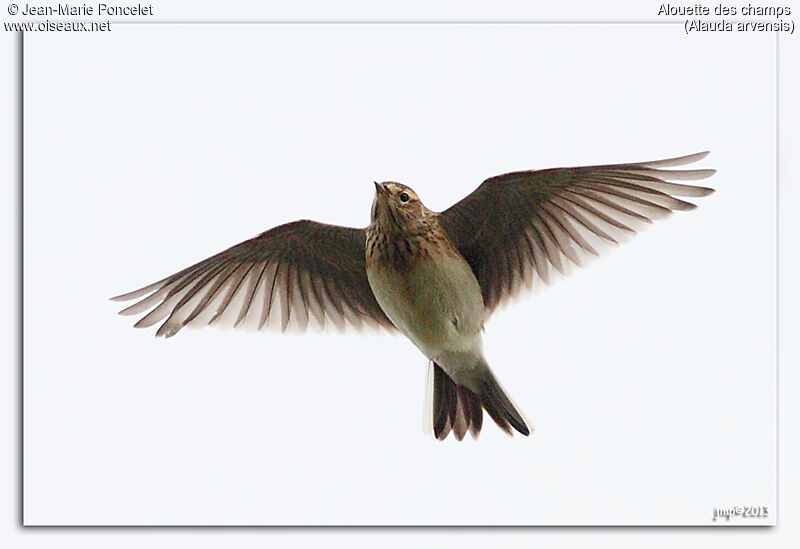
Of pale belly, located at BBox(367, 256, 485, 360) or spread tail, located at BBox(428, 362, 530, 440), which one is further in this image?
spread tail, located at BBox(428, 362, 530, 440)

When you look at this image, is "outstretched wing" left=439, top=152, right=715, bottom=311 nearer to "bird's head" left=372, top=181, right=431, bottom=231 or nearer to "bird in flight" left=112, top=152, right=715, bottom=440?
"bird in flight" left=112, top=152, right=715, bottom=440

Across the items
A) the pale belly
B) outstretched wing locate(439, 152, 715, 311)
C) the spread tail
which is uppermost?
outstretched wing locate(439, 152, 715, 311)

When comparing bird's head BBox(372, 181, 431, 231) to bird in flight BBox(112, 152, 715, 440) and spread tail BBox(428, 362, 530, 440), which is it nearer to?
bird in flight BBox(112, 152, 715, 440)

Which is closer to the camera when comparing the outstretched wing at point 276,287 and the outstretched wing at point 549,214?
the outstretched wing at point 549,214

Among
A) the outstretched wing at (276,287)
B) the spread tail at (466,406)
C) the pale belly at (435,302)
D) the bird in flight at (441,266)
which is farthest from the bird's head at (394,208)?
the spread tail at (466,406)

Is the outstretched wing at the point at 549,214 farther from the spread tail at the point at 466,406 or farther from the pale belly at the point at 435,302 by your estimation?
the spread tail at the point at 466,406

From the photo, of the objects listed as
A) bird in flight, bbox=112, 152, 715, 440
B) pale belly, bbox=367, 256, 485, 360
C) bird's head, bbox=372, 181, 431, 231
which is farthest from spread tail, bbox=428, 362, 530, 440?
bird's head, bbox=372, 181, 431, 231

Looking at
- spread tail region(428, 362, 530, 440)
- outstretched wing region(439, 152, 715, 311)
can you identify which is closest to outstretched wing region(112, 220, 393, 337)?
spread tail region(428, 362, 530, 440)

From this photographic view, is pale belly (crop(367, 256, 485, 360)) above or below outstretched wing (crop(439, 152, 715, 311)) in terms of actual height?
below
